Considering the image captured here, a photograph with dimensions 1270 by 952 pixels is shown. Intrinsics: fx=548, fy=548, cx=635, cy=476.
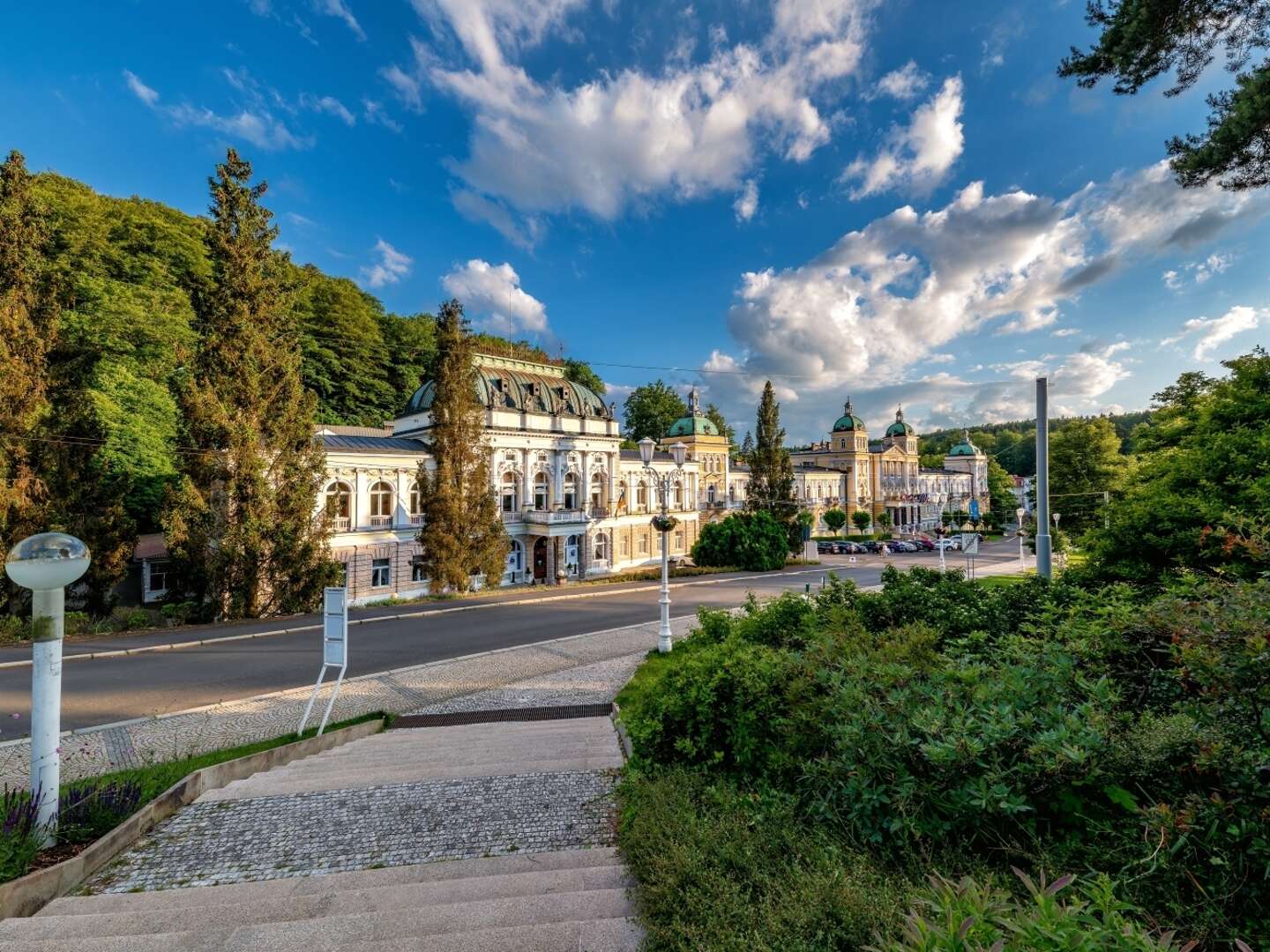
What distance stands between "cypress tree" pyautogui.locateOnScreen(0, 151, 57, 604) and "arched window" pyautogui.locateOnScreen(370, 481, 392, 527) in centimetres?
1025

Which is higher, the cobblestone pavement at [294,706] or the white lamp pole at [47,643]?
the white lamp pole at [47,643]

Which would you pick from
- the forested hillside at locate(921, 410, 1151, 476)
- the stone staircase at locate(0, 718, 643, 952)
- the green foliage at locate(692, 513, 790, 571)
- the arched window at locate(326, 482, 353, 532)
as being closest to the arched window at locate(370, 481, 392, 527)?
the arched window at locate(326, 482, 353, 532)

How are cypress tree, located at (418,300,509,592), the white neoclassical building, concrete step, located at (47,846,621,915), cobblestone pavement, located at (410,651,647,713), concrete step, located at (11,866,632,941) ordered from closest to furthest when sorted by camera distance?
1. concrete step, located at (11,866,632,941)
2. concrete step, located at (47,846,621,915)
3. cobblestone pavement, located at (410,651,647,713)
4. cypress tree, located at (418,300,509,592)
5. the white neoclassical building

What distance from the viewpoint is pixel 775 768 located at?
4871mm

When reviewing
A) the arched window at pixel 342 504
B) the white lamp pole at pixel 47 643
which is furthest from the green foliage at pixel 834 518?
the white lamp pole at pixel 47 643

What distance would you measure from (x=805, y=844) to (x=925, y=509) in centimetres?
7340

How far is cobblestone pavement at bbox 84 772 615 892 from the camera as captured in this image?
14.4 feet

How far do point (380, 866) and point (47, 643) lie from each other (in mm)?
3495

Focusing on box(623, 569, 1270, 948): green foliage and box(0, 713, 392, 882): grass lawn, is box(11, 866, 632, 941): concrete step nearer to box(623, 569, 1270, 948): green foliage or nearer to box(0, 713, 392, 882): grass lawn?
box(0, 713, 392, 882): grass lawn

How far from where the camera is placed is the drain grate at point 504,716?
9164 mm

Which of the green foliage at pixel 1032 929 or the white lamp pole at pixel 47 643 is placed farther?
the white lamp pole at pixel 47 643

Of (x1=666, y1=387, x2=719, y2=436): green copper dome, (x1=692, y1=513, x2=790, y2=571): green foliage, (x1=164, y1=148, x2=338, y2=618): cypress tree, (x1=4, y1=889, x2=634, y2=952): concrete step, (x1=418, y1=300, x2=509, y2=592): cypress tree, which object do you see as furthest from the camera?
(x1=666, y1=387, x2=719, y2=436): green copper dome

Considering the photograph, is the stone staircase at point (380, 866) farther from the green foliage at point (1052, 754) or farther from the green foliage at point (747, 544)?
the green foliage at point (747, 544)

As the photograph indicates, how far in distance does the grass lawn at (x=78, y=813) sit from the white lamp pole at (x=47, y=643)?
142 millimetres
